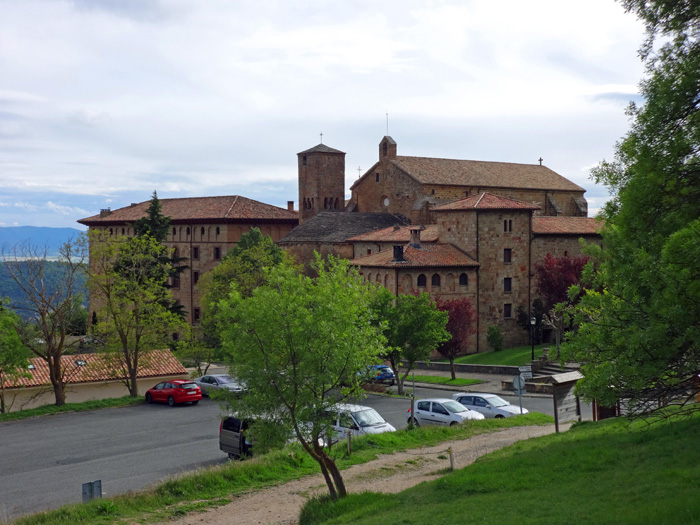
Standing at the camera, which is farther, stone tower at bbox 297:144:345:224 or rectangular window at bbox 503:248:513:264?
stone tower at bbox 297:144:345:224

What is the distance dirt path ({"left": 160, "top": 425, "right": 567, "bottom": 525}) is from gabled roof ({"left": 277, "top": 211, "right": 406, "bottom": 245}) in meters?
39.5

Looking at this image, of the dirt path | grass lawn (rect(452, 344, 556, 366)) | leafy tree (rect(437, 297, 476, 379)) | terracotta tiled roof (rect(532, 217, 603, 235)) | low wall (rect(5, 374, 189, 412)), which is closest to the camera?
the dirt path

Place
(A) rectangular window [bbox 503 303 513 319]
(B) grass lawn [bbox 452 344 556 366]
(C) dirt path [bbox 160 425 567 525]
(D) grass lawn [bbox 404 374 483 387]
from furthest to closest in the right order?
(A) rectangular window [bbox 503 303 513 319] < (B) grass lawn [bbox 452 344 556 366] < (D) grass lawn [bbox 404 374 483 387] < (C) dirt path [bbox 160 425 567 525]

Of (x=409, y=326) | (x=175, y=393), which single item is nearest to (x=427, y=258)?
(x=409, y=326)

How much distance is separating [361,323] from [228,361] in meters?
3.00

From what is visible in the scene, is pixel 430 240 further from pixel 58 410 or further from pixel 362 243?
pixel 58 410

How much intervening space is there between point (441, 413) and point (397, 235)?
3026 cm

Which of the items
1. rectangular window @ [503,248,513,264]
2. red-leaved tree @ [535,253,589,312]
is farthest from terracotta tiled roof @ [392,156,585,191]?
red-leaved tree @ [535,253,589,312]

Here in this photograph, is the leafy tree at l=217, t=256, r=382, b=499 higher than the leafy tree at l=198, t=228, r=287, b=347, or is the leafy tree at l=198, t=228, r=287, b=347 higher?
the leafy tree at l=198, t=228, r=287, b=347

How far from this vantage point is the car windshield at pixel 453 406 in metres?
26.4

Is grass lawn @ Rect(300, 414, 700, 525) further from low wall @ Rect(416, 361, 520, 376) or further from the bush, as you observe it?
the bush

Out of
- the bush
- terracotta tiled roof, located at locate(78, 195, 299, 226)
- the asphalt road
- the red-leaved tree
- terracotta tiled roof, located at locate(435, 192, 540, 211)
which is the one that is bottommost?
the asphalt road

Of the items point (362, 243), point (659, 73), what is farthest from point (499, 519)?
point (362, 243)

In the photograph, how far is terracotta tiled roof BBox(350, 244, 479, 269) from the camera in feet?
158
